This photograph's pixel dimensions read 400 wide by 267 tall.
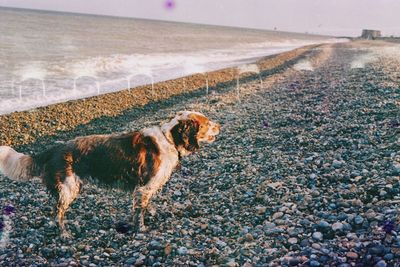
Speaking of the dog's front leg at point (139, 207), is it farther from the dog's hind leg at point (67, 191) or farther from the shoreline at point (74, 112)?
the shoreline at point (74, 112)

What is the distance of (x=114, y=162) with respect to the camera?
25.0 ft

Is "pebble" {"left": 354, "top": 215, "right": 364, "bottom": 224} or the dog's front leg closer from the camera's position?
"pebble" {"left": 354, "top": 215, "right": 364, "bottom": 224}

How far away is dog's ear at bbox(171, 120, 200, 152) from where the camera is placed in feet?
25.7

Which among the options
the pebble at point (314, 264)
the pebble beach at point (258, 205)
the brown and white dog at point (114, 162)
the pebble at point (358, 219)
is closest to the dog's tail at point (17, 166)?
the brown and white dog at point (114, 162)

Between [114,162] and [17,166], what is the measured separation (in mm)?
1871

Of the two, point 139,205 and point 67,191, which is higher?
point 67,191

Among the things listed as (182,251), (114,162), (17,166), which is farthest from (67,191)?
(182,251)

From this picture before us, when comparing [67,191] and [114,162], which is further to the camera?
[114,162]

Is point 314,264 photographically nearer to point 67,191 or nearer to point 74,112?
point 67,191

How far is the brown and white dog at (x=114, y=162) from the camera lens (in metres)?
7.55

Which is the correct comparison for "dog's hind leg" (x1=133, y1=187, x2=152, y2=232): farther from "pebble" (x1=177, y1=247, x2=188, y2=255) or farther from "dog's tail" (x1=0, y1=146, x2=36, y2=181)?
"dog's tail" (x1=0, y1=146, x2=36, y2=181)

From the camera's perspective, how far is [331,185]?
8.59 meters

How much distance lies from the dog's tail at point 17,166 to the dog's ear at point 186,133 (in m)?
2.76

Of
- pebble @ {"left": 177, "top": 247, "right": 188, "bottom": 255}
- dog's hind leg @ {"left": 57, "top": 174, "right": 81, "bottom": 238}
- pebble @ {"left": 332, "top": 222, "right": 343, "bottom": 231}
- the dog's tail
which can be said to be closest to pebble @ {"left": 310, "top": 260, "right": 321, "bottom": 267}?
pebble @ {"left": 332, "top": 222, "right": 343, "bottom": 231}
